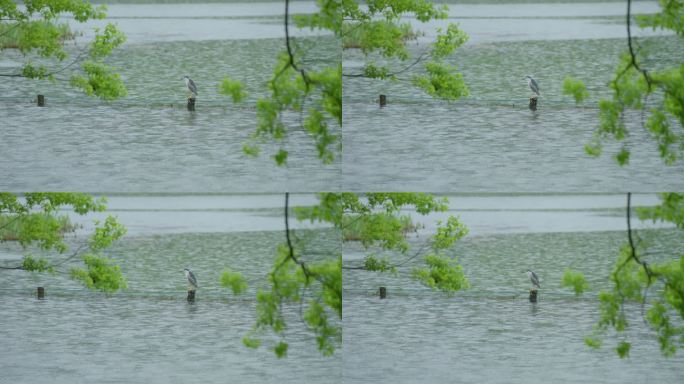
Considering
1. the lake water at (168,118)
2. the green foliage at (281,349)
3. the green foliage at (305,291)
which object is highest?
the lake water at (168,118)

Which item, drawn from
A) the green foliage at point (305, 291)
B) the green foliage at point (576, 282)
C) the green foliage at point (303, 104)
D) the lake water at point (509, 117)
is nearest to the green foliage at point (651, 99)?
the lake water at point (509, 117)

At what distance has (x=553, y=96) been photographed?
4883 millimetres

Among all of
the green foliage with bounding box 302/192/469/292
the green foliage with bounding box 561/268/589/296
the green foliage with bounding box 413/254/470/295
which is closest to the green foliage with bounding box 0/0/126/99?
the green foliage with bounding box 302/192/469/292

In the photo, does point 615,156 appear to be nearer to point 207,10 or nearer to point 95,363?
point 207,10

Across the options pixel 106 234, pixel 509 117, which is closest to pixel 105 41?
pixel 106 234

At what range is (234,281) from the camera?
4.91 m

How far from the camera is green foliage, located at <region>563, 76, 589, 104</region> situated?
486 centimetres

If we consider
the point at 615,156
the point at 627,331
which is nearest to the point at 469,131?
the point at 615,156

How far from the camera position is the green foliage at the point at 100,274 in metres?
4.89

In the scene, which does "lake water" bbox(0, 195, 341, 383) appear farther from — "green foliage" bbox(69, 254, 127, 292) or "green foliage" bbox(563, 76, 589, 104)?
"green foliage" bbox(563, 76, 589, 104)

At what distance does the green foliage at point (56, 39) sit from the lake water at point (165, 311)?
1.50ft

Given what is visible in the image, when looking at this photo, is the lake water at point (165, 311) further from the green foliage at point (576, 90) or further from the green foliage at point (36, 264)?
the green foliage at point (576, 90)

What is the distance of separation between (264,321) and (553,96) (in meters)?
1.40

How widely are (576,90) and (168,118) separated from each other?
1562 millimetres
